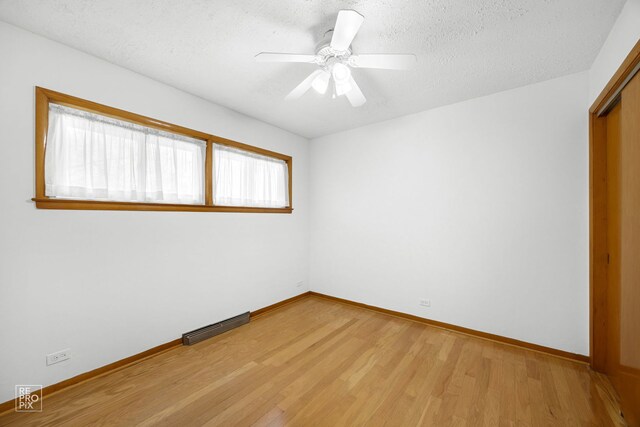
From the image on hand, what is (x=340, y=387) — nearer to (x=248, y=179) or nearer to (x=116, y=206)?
(x=116, y=206)

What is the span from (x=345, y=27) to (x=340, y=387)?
2.51 meters

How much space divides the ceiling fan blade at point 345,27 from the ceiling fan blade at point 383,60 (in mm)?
185

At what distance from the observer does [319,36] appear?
176cm

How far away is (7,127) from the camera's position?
1651mm

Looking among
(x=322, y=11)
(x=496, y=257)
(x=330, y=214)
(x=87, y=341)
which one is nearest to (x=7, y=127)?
(x=87, y=341)

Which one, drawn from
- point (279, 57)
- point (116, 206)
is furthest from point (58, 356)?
point (279, 57)

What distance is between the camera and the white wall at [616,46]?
1.40 m

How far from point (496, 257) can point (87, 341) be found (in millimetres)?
3899

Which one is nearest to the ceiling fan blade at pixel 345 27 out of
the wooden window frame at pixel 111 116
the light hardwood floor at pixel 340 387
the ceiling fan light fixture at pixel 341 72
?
the ceiling fan light fixture at pixel 341 72

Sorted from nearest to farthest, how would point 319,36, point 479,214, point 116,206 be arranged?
point 319,36, point 116,206, point 479,214

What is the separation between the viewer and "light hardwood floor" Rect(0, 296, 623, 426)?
1.60 metres

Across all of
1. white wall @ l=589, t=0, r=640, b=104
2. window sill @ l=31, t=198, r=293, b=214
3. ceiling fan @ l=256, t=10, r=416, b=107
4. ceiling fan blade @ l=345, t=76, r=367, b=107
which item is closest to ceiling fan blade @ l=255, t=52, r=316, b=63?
ceiling fan @ l=256, t=10, r=416, b=107

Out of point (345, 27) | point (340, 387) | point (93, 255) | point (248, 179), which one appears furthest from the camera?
point (248, 179)

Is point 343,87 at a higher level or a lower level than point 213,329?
higher
